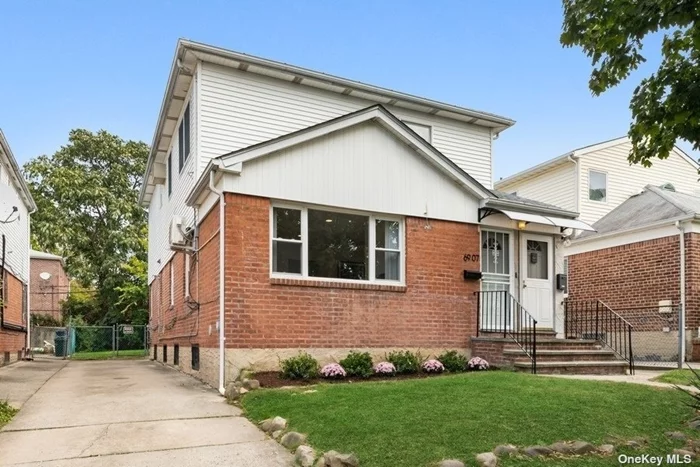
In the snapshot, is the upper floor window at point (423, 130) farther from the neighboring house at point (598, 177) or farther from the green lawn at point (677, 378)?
the neighboring house at point (598, 177)

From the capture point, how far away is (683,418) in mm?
6172

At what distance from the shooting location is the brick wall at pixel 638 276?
47.8 ft

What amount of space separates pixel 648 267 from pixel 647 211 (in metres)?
2.21

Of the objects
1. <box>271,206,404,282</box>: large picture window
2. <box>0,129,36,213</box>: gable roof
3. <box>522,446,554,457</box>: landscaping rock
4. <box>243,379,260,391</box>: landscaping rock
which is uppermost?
<box>0,129,36,213</box>: gable roof

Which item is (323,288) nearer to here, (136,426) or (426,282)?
(426,282)

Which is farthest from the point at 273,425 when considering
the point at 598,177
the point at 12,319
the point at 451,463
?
the point at 598,177

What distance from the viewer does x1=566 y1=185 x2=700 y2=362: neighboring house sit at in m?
14.6

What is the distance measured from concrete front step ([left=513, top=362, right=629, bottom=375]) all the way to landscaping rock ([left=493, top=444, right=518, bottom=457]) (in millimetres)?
5145

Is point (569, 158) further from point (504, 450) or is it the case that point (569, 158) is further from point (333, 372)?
point (504, 450)

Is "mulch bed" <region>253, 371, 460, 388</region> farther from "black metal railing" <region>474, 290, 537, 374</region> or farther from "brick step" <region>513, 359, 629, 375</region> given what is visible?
"black metal railing" <region>474, 290, 537, 374</region>

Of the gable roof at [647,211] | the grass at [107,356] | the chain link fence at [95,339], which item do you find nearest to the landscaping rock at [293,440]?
the gable roof at [647,211]

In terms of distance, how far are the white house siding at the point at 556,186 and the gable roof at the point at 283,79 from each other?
6215 mm

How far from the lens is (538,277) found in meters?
12.8

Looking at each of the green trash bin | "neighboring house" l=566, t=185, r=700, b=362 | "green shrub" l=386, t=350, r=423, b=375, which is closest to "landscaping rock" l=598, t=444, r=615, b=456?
"green shrub" l=386, t=350, r=423, b=375
